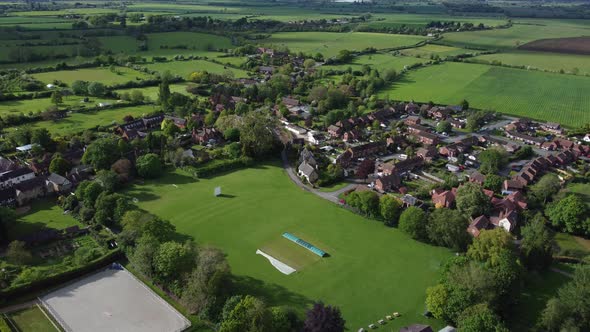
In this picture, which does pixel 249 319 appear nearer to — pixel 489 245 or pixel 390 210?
pixel 390 210

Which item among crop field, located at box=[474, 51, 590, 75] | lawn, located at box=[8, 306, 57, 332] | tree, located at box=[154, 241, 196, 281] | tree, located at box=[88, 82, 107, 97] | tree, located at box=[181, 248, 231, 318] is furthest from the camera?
crop field, located at box=[474, 51, 590, 75]

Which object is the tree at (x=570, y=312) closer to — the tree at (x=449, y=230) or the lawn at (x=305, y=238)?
the lawn at (x=305, y=238)

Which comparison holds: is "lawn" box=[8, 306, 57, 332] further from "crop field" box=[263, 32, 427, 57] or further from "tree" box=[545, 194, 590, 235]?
"crop field" box=[263, 32, 427, 57]

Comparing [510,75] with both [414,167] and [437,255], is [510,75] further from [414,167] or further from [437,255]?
[437,255]

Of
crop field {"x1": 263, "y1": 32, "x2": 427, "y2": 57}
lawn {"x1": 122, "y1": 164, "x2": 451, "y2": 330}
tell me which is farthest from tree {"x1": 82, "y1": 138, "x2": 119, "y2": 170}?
crop field {"x1": 263, "y1": 32, "x2": 427, "y2": 57}

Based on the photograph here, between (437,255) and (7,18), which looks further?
(7,18)

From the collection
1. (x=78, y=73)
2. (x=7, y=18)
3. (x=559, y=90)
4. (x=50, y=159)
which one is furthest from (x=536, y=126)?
(x=7, y=18)
